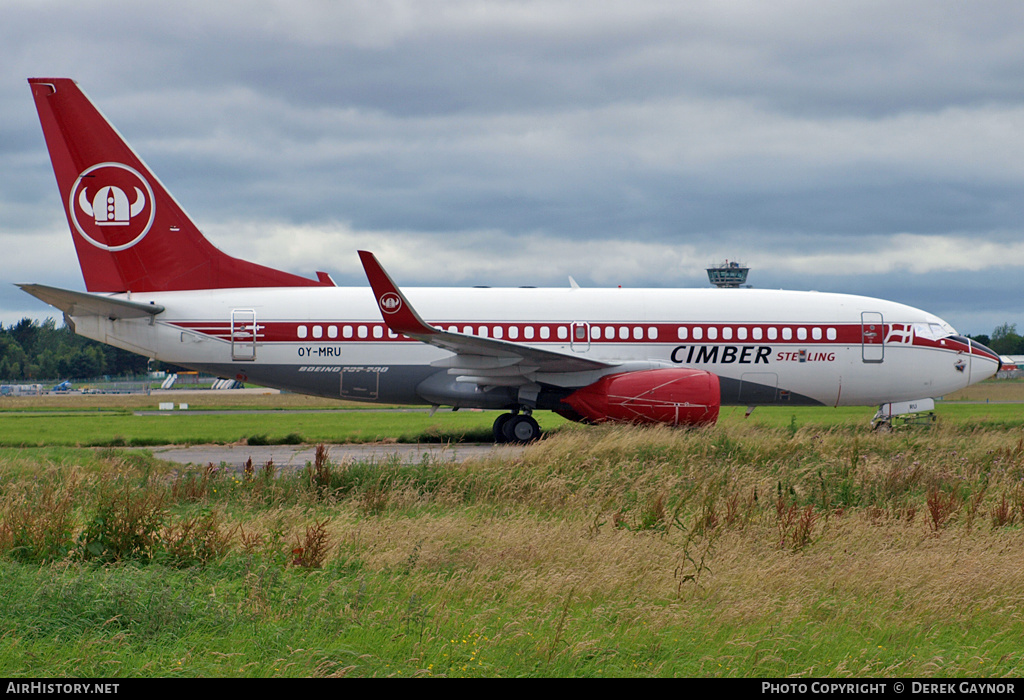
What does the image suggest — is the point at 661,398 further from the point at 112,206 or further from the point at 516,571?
the point at 112,206

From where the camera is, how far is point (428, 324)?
18859mm

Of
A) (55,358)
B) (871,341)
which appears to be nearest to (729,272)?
(871,341)

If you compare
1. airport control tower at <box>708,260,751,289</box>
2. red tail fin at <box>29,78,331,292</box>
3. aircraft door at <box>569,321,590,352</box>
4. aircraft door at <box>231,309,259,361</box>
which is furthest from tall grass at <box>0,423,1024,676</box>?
airport control tower at <box>708,260,751,289</box>

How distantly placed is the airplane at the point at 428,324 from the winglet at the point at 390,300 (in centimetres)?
152

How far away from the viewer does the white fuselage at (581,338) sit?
19.5 m

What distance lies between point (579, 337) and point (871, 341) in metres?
6.89

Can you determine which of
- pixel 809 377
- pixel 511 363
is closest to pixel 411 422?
pixel 511 363

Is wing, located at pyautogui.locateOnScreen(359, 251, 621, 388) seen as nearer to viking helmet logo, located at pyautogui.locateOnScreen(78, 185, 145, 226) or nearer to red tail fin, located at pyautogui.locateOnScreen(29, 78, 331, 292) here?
red tail fin, located at pyautogui.locateOnScreen(29, 78, 331, 292)

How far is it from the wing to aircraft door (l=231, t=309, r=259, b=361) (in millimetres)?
3824

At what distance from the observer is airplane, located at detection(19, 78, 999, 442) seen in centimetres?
1945

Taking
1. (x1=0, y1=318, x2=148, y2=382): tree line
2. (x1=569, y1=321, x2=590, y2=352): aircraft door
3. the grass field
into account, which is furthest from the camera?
(x1=0, y1=318, x2=148, y2=382): tree line

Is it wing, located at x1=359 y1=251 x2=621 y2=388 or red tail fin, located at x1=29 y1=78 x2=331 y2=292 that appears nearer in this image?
wing, located at x1=359 y1=251 x2=621 y2=388

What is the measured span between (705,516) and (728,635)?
3.09 meters

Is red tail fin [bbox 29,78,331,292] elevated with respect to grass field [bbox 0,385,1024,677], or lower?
elevated
